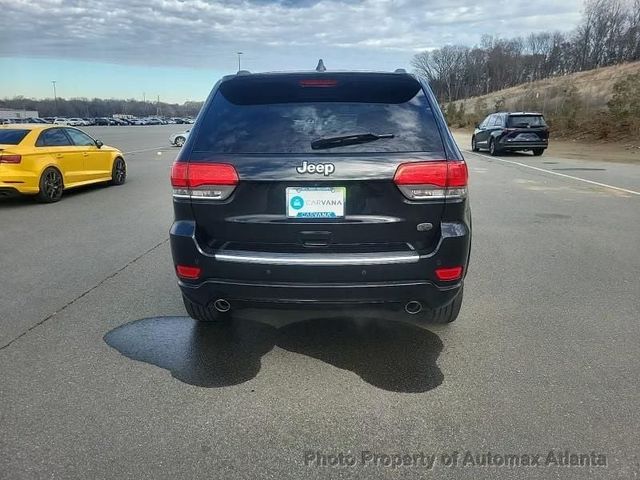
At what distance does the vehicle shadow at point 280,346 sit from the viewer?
338cm

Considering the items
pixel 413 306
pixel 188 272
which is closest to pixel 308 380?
pixel 413 306

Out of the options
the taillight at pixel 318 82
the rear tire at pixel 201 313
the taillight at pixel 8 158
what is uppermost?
the taillight at pixel 318 82

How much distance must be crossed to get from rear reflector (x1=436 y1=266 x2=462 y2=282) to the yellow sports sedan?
8910 mm

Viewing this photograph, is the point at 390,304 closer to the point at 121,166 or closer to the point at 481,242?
the point at 481,242

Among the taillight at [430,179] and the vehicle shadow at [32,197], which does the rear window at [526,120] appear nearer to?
the vehicle shadow at [32,197]

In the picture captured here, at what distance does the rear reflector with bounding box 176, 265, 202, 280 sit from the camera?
331 cm

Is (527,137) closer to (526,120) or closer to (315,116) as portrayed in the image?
(526,120)

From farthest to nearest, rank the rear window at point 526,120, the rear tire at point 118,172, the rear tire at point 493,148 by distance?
the rear tire at point 493,148
the rear window at point 526,120
the rear tire at point 118,172

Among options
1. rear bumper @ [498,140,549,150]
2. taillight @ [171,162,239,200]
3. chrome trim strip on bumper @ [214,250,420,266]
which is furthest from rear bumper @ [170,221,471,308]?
→ rear bumper @ [498,140,549,150]

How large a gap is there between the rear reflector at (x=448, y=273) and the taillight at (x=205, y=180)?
1.36 metres

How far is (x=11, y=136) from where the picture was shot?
393 inches

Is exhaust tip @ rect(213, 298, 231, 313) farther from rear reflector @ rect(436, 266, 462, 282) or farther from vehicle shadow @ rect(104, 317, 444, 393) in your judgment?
rear reflector @ rect(436, 266, 462, 282)

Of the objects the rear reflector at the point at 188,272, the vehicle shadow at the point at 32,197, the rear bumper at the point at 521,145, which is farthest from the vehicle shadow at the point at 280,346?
the rear bumper at the point at 521,145

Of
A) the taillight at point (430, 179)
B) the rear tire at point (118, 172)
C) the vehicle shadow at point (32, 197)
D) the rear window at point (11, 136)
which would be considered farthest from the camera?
the rear tire at point (118, 172)
